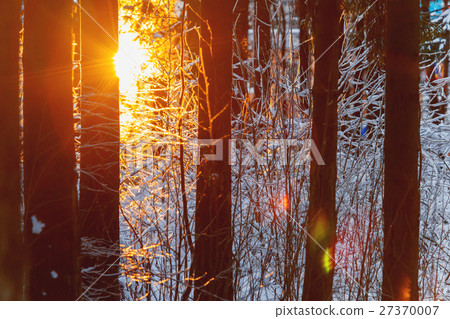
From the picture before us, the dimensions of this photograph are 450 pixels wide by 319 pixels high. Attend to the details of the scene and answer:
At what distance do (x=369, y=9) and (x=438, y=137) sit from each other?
3.81m

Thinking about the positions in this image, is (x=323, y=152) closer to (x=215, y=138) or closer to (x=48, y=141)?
A: (x=215, y=138)

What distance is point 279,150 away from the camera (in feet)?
29.9

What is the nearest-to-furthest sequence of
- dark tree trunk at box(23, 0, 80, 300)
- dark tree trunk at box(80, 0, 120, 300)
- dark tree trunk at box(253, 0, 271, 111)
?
dark tree trunk at box(23, 0, 80, 300) < dark tree trunk at box(80, 0, 120, 300) < dark tree trunk at box(253, 0, 271, 111)

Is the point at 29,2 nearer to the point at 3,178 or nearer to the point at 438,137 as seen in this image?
the point at 3,178

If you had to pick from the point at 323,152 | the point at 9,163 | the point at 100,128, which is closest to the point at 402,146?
the point at 323,152

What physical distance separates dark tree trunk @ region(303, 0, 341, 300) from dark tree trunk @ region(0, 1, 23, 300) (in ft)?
11.0

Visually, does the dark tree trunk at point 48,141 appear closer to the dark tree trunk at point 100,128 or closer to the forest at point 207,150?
the forest at point 207,150

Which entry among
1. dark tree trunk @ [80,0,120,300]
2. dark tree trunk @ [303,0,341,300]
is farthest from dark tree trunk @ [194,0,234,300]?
dark tree trunk @ [80,0,120,300]

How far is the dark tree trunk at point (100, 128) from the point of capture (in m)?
8.02

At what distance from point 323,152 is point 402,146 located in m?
0.91

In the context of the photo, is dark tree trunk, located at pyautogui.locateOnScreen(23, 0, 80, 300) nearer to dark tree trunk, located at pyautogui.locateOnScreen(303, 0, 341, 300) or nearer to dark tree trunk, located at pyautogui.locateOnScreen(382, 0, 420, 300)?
dark tree trunk, located at pyautogui.locateOnScreen(303, 0, 341, 300)

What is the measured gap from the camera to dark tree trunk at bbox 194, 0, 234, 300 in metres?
6.52

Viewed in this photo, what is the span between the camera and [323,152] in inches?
240
